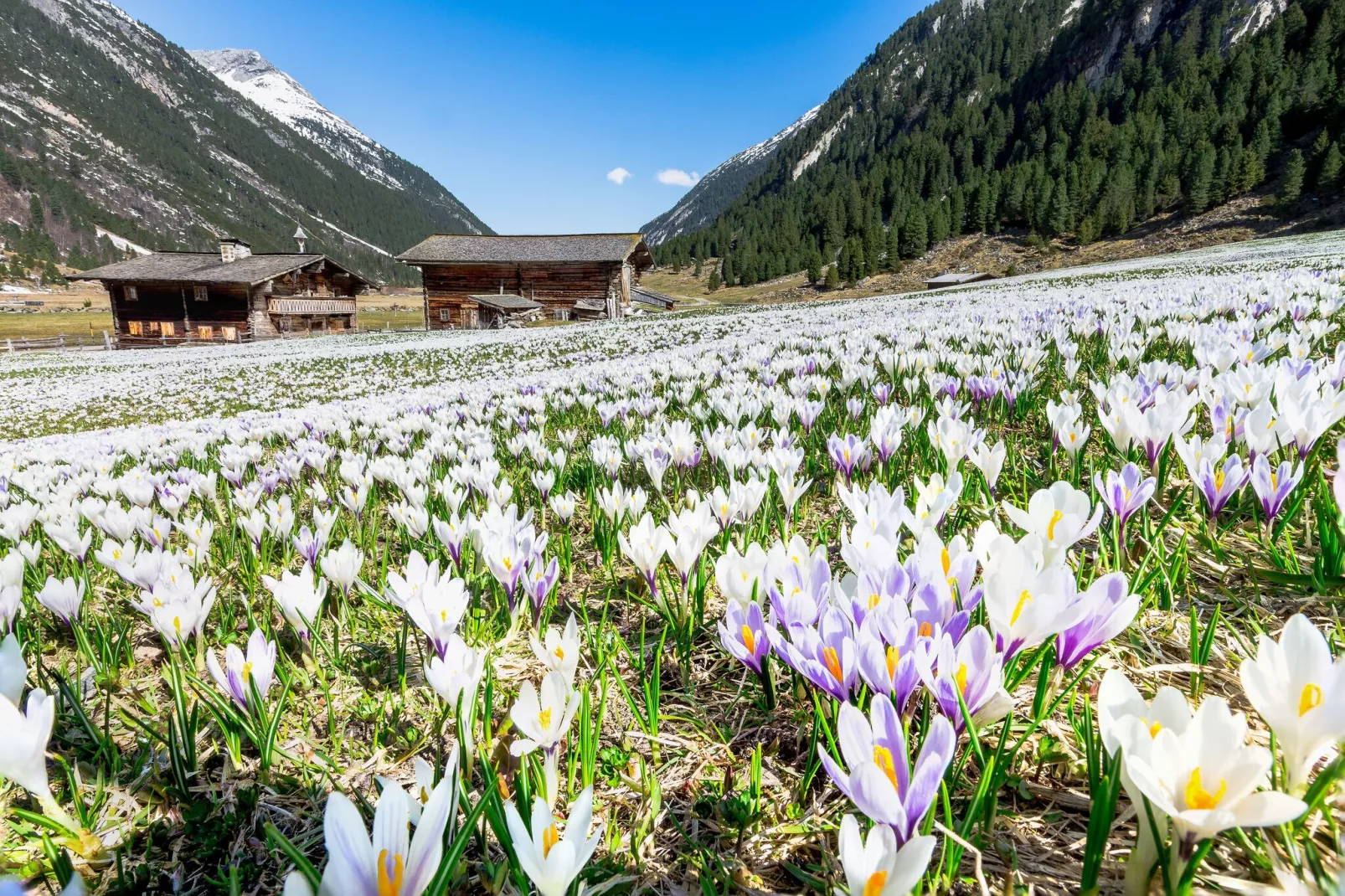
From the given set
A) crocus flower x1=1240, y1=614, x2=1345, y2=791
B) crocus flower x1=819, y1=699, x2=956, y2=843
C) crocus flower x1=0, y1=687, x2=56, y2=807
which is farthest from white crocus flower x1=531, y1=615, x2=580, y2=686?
crocus flower x1=1240, y1=614, x2=1345, y2=791

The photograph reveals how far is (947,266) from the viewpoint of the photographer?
6831cm

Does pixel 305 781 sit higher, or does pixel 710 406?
pixel 710 406

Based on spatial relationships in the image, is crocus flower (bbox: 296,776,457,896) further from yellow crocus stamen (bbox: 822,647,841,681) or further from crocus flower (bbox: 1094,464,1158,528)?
crocus flower (bbox: 1094,464,1158,528)

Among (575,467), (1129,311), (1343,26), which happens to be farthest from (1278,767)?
(1343,26)

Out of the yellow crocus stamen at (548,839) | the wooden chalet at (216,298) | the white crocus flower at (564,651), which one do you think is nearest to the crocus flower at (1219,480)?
the white crocus flower at (564,651)

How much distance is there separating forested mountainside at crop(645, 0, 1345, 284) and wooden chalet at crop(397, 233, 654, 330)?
40.2 meters

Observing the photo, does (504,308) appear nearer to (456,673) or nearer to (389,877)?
(456,673)

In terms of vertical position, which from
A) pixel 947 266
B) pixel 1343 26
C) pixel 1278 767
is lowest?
pixel 1278 767

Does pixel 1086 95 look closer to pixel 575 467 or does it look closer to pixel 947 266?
pixel 947 266

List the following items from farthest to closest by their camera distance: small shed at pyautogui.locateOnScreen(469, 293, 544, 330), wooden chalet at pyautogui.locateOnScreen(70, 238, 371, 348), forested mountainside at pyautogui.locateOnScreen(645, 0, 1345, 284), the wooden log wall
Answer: forested mountainside at pyautogui.locateOnScreen(645, 0, 1345, 284), the wooden log wall, small shed at pyautogui.locateOnScreen(469, 293, 544, 330), wooden chalet at pyautogui.locateOnScreen(70, 238, 371, 348)

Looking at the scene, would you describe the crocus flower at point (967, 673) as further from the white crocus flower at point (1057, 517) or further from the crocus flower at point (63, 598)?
the crocus flower at point (63, 598)

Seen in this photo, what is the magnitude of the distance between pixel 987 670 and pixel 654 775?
27.3 inches

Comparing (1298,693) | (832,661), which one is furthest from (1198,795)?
(832,661)

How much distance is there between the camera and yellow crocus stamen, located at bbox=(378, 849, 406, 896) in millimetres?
760
